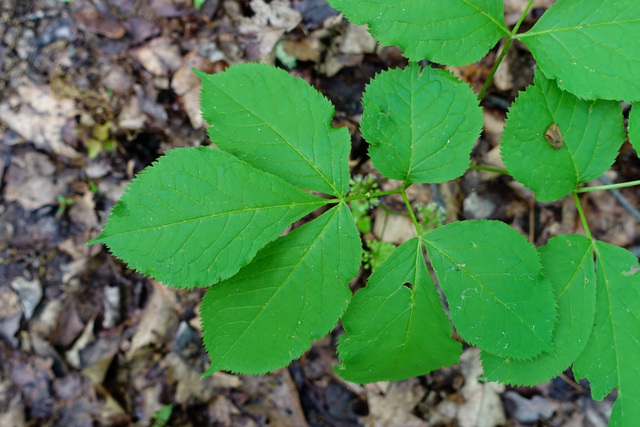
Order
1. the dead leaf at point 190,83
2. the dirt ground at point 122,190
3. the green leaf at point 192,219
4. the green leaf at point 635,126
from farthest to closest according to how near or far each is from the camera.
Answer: the dead leaf at point 190,83 < the dirt ground at point 122,190 < the green leaf at point 635,126 < the green leaf at point 192,219

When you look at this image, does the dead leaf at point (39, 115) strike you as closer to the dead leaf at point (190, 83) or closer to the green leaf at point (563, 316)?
the dead leaf at point (190, 83)

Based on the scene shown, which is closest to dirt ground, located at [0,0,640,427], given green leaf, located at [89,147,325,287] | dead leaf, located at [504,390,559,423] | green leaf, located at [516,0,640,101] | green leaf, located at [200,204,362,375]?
dead leaf, located at [504,390,559,423]

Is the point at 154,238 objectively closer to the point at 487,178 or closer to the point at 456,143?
the point at 456,143

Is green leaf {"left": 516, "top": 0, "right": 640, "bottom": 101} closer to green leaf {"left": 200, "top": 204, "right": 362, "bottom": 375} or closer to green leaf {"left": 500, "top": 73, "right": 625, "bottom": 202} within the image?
green leaf {"left": 500, "top": 73, "right": 625, "bottom": 202}

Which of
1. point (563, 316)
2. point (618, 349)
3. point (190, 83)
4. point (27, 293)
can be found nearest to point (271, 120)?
point (563, 316)

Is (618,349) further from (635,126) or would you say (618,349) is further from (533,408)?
(533,408)

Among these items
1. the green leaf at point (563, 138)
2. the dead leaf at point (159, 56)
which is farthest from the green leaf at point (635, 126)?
the dead leaf at point (159, 56)
